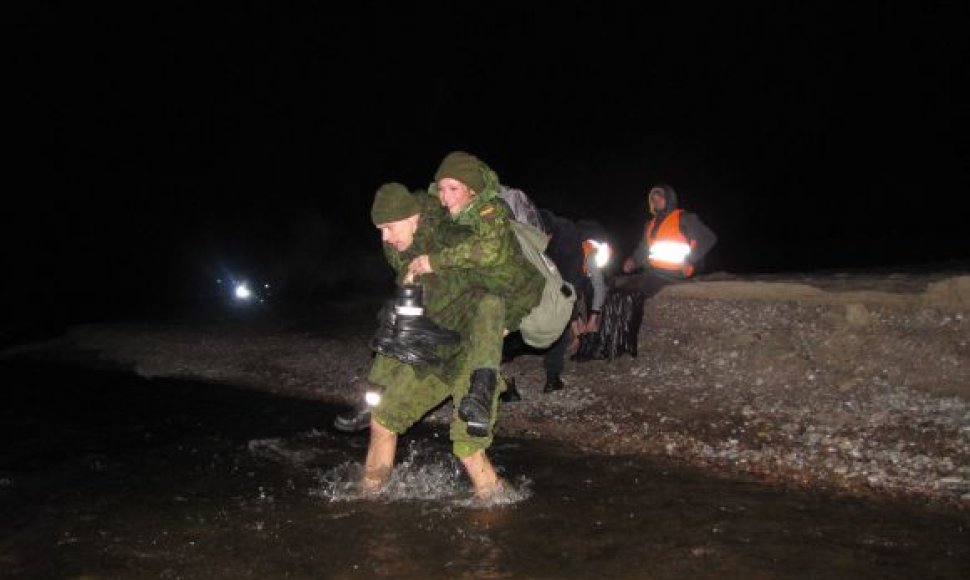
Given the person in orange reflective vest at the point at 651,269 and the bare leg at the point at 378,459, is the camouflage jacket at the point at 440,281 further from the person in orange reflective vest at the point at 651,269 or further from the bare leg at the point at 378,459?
the person in orange reflective vest at the point at 651,269

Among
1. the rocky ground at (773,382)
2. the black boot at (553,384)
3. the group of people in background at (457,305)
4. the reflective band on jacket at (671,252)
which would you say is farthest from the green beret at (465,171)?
the reflective band on jacket at (671,252)

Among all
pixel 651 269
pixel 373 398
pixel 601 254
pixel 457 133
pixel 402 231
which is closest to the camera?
pixel 402 231

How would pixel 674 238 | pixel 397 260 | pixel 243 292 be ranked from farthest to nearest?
pixel 243 292 → pixel 674 238 → pixel 397 260

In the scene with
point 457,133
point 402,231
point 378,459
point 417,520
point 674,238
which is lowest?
point 417,520

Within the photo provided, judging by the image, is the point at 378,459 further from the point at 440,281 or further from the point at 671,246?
the point at 671,246

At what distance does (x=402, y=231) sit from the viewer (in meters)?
5.11

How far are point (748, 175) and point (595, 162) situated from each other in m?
5.57

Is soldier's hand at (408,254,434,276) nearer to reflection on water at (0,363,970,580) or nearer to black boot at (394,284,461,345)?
black boot at (394,284,461,345)

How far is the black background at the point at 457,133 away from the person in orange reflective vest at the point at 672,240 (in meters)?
12.7

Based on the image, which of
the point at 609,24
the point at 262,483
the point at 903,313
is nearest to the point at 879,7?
the point at 609,24

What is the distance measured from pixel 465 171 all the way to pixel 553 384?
4.07 metres

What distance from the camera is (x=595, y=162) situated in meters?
32.0

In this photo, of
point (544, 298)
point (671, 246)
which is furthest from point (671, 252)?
point (544, 298)

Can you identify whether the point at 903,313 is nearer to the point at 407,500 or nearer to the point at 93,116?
the point at 407,500
